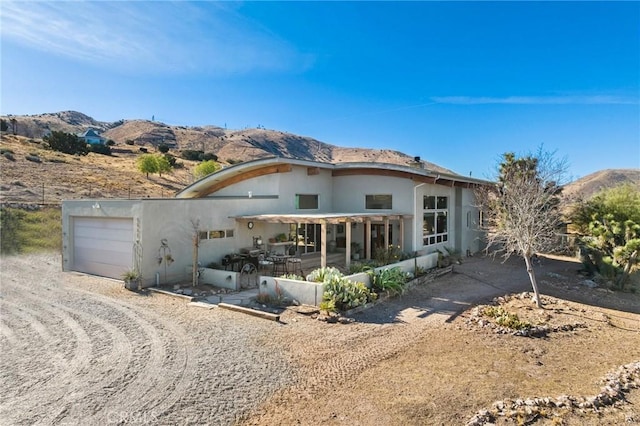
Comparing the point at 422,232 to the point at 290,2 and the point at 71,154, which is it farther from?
the point at 71,154

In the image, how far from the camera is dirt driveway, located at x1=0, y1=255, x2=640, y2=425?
18.3ft

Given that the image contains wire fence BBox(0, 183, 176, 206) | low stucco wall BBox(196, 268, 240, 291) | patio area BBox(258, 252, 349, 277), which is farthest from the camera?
wire fence BBox(0, 183, 176, 206)

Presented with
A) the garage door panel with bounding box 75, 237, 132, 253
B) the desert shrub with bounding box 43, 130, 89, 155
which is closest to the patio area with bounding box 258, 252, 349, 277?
the garage door panel with bounding box 75, 237, 132, 253

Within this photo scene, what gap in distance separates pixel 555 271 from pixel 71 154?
162ft

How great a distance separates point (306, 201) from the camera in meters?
18.9

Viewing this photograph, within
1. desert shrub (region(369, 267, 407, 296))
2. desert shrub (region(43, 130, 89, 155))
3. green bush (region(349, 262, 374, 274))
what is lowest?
desert shrub (region(369, 267, 407, 296))

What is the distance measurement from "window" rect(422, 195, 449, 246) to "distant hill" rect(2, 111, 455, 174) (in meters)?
44.7

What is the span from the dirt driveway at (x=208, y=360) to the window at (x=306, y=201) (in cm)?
782

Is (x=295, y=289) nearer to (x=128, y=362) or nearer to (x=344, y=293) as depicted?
(x=344, y=293)

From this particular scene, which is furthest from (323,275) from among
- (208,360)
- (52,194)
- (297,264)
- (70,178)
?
(70,178)

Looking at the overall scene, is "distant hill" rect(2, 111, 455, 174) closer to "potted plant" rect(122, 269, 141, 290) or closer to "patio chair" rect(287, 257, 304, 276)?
"patio chair" rect(287, 257, 304, 276)

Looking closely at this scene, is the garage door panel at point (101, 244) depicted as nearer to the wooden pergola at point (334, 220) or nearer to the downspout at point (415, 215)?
the wooden pergola at point (334, 220)

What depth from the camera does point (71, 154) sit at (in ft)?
146

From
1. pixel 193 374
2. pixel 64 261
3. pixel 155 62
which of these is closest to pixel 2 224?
pixel 64 261
